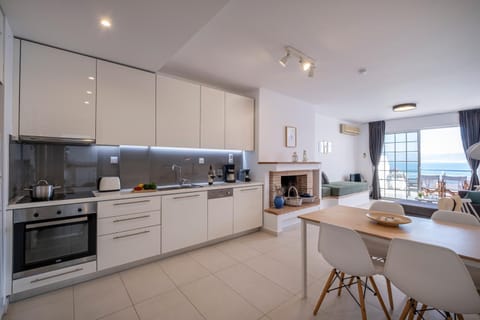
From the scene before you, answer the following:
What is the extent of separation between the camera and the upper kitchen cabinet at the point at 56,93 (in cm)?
203

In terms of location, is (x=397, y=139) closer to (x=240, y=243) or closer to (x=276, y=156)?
(x=276, y=156)

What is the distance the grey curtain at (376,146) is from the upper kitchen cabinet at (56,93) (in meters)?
7.78

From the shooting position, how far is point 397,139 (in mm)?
6723

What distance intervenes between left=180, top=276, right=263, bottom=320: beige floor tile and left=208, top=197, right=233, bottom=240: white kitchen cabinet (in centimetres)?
86

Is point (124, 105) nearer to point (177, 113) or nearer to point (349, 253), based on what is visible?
point (177, 113)

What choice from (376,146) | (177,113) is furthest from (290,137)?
(376,146)

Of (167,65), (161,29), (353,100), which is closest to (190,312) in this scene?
(161,29)

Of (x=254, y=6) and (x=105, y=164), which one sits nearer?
(x=254, y=6)

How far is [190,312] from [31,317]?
1261 millimetres

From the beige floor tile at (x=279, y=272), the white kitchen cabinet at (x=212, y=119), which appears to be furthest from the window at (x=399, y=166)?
the white kitchen cabinet at (x=212, y=119)

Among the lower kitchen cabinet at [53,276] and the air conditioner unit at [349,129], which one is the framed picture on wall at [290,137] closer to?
the air conditioner unit at [349,129]

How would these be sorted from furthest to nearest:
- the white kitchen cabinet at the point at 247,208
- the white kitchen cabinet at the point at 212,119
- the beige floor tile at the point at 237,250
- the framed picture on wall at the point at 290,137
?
the framed picture on wall at the point at 290,137 → the white kitchen cabinet at the point at 247,208 → the white kitchen cabinet at the point at 212,119 → the beige floor tile at the point at 237,250

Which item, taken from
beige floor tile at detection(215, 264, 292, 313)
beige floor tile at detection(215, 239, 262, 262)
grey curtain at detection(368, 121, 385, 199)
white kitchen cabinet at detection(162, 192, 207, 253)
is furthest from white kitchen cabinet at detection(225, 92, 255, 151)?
grey curtain at detection(368, 121, 385, 199)

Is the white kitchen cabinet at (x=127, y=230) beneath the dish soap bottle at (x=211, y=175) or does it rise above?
beneath
